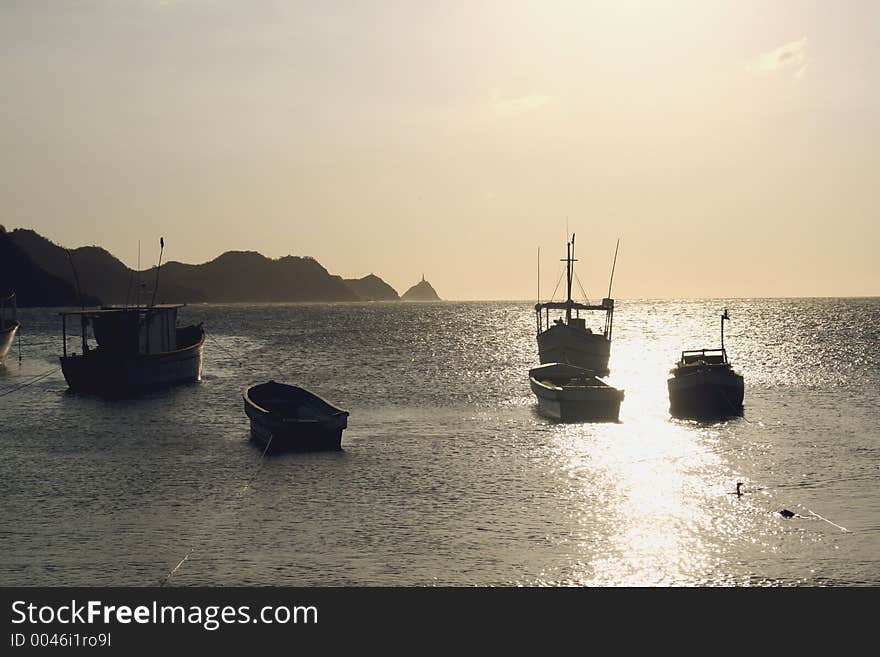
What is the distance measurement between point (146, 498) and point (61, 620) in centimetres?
1661

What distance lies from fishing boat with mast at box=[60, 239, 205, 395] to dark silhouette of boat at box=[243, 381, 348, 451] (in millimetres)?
24101

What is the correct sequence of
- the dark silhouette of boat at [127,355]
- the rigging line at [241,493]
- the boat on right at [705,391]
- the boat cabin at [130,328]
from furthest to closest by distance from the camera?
1. the boat cabin at [130,328]
2. the dark silhouette of boat at [127,355]
3. the boat on right at [705,391]
4. the rigging line at [241,493]

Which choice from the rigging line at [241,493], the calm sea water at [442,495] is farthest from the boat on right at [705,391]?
the rigging line at [241,493]

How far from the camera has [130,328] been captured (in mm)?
72312

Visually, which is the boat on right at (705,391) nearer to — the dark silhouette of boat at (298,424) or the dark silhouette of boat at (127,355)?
the dark silhouette of boat at (298,424)

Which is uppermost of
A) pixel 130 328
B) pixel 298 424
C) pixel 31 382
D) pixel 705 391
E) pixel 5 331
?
pixel 130 328

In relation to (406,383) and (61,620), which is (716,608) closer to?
(61,620)

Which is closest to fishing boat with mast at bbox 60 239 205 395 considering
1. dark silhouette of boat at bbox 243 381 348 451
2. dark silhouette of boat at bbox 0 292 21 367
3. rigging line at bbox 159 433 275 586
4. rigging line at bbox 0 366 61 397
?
rigging line at bbox 0 366 61 397

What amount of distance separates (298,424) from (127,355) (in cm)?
3311

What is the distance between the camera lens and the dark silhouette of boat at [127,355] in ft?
231

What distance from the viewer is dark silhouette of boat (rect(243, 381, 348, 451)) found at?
141 ft

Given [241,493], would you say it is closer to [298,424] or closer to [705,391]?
[298,424]

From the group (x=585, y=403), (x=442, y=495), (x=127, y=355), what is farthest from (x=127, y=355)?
(x=442, y=495)

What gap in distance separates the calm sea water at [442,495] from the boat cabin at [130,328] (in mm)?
5079
